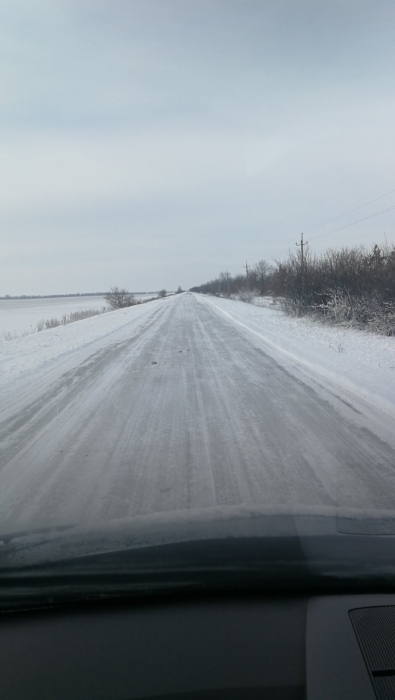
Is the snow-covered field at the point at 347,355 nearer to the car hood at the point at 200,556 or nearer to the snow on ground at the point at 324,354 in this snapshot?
the snow on ground at the point at 324,354

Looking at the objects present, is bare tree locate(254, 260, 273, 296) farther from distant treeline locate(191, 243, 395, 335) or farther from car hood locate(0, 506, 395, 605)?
car hood locate(0, 506, 395, 605)

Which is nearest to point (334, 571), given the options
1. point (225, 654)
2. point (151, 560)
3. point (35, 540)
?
point (225, 654)

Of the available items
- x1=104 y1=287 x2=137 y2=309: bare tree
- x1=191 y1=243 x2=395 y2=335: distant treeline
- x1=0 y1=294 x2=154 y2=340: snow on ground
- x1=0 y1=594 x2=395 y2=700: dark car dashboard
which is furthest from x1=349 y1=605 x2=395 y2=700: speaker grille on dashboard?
x1=104 y1=287 x2=137 y2=309: bare tree

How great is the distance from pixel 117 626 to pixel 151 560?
0.37m

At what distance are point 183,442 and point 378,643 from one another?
13.2ft

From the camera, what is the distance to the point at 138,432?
6418 mm

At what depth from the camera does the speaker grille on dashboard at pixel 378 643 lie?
1.90 m

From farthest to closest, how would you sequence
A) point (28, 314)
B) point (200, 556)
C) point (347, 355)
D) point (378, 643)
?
1. point (28, 314)
2. point (347, 355)
3. point (200, 556)
4. point (378, 643)

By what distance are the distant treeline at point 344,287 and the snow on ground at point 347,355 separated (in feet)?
3.66

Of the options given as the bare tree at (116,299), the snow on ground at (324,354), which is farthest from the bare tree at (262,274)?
the snow on ground at (324,354)

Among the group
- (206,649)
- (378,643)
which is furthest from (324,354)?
(206,649)

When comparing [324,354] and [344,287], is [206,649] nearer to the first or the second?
[324,354]

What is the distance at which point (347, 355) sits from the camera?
12.6m

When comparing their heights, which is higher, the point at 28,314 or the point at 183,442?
the point at 28,314
